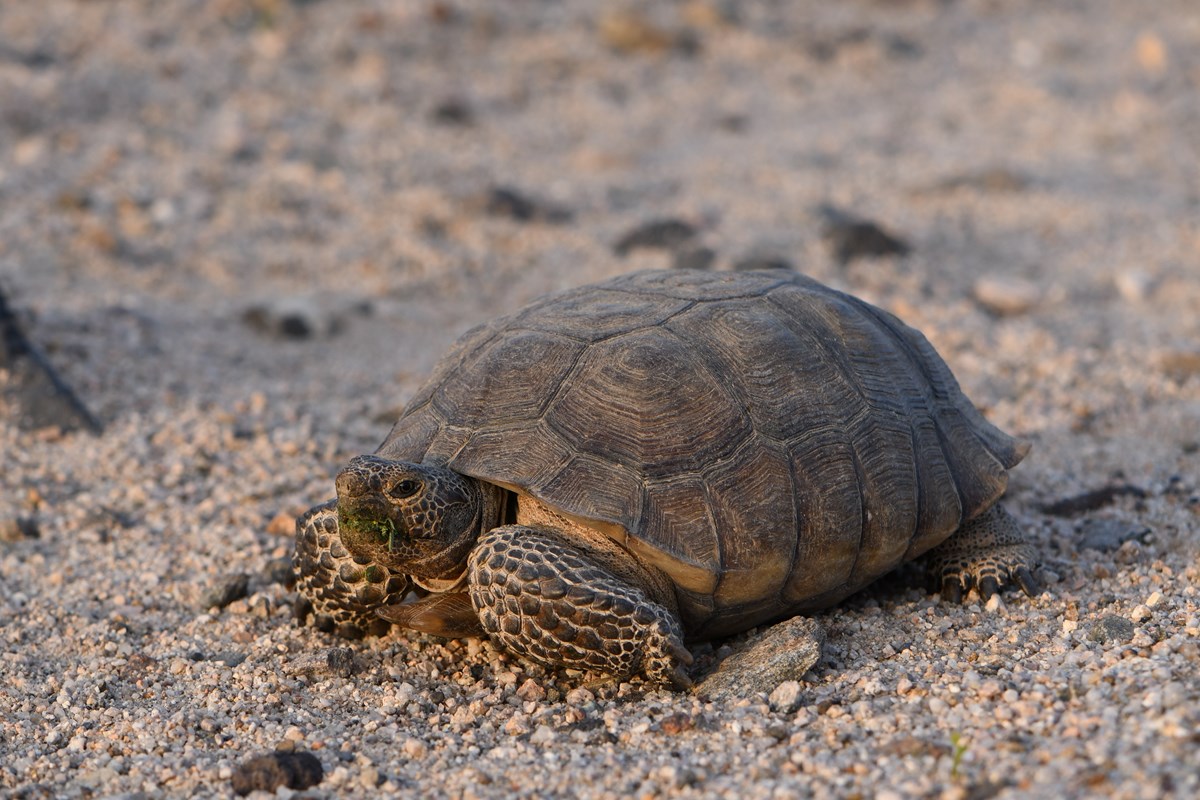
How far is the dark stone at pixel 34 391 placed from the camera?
221 inches

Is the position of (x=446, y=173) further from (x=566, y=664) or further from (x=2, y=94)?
(x=566, y=664)

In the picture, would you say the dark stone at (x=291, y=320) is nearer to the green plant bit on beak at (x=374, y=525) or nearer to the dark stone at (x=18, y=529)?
the dark stone at (x=18, y=529)

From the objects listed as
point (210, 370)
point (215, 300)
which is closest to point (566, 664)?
point (210, 370)

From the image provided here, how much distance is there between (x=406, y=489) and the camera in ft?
11.9

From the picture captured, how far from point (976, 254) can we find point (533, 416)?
553 centimetres

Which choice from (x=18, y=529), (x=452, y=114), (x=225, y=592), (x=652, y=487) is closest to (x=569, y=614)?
(x=652, y=487)

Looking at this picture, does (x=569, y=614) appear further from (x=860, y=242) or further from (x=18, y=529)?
(x=860, y=242)

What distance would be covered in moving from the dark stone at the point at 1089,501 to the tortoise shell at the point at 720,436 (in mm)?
769

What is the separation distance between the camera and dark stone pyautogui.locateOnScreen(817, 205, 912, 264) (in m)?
8.01

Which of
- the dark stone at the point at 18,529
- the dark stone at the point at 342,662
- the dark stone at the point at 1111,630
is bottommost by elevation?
the dark stone at the point at 18,529

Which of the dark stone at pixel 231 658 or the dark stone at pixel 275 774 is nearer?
the dark stone at pixel 275 774

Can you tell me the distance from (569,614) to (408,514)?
552 mm

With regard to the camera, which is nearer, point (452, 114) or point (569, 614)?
point (569, 614)

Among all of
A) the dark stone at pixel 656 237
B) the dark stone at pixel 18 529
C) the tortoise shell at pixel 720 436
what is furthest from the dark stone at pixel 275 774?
the dark stone at pixel 656 237
